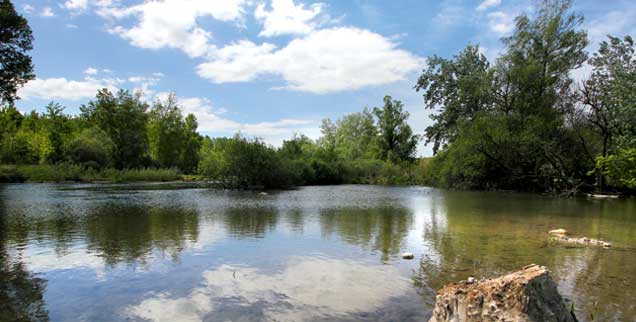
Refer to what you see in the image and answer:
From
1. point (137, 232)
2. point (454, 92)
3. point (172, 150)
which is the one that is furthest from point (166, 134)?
point (137, 232)

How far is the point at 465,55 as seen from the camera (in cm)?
4359

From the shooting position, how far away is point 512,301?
161 inches

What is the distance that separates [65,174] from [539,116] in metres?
52.3

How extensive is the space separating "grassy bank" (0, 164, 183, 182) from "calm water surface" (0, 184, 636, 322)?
34974 millimetres

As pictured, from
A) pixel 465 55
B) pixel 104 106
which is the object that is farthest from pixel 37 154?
pixel 465 55

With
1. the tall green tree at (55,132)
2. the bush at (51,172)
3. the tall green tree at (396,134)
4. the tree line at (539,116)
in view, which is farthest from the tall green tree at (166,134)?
the tree line at (539,116)

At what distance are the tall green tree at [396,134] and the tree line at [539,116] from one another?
24.7m

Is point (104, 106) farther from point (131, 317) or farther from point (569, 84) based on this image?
point (131, 317)

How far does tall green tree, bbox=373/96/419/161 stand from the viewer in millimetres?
68000

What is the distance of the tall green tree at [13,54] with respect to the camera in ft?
93.1

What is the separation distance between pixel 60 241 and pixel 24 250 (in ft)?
4.00

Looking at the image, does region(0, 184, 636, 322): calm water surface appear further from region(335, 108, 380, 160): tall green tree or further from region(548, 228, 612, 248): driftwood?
region(335, 108, 380, 160): tall green tree

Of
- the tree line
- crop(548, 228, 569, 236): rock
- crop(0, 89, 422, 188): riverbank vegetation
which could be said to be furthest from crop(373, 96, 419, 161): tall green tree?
crop(548, 228, 569, 236): rock

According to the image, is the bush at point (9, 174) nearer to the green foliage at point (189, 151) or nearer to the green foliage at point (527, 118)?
the green foliage at point (189, 151)
